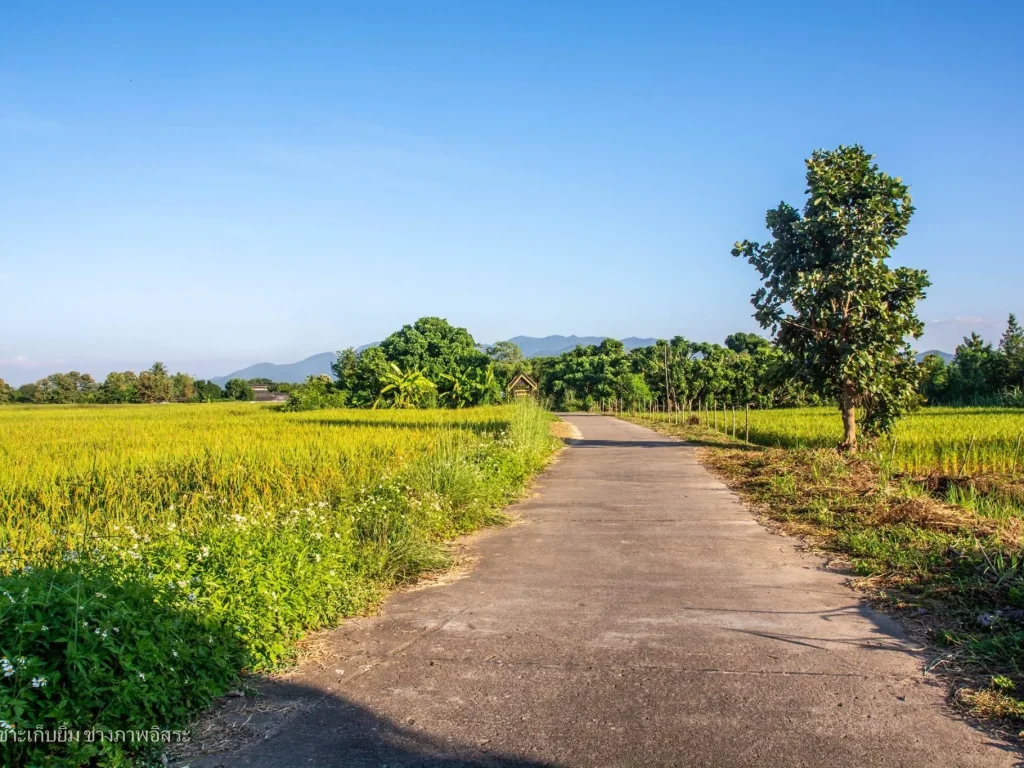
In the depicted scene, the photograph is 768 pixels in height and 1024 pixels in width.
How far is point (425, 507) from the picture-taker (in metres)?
7.92

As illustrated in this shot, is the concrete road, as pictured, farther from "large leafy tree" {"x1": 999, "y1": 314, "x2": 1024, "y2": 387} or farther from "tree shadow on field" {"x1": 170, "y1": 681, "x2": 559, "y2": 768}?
"large leafy tree" {"x1": 999, "y1": 314, "x2": 1024, "y2": 387}

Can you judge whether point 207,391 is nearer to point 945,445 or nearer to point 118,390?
point 118,390

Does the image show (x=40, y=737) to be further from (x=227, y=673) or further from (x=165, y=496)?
(x=165, y=496)

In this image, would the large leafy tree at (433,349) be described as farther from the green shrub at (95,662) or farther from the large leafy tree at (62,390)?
the large leafy tree at (62,390)

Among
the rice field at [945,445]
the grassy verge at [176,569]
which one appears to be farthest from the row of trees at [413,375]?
the grassy verge at [176,569]

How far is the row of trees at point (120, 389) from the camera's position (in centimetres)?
7138

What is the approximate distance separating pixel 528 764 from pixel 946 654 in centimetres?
280

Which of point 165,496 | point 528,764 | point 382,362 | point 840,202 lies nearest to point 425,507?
point 165,496

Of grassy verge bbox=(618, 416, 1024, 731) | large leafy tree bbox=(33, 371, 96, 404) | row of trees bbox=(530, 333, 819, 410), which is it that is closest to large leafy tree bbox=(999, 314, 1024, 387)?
row of trees bbox=(530, 333, 819, 410)

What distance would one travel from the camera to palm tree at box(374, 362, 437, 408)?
3797cm

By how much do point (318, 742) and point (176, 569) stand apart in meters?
1.65

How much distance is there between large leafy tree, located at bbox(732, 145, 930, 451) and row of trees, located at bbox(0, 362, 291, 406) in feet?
228

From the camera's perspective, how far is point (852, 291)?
49.8 feet

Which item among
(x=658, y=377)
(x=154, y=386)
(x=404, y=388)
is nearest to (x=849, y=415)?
(x=404, y=388)
